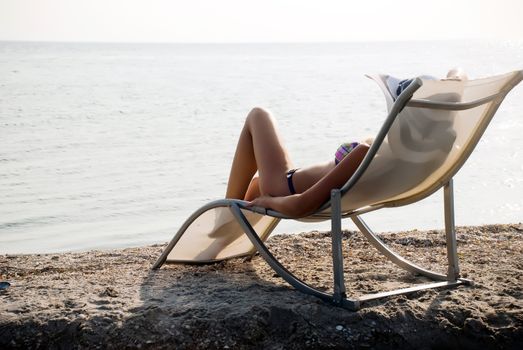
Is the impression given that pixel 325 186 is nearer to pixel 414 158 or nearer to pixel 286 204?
pixel 286 204

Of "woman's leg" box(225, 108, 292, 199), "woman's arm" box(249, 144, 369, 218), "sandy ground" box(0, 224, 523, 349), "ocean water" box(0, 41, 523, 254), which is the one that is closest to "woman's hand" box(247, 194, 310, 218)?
"woman's arm" box(249, 144, 369, 218)

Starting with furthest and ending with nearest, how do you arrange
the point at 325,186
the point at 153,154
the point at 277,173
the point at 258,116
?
the point at 153,154, the point at 258,116, the point at 277,173, the point at 325,186

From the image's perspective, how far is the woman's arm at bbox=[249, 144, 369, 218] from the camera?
3.80 m

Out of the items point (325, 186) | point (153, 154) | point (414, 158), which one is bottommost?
point (153, 154)

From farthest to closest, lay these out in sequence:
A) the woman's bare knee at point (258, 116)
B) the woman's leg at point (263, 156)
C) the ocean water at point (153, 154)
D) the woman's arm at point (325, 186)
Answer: the ocean water at point (153, 154) → the woman's bare knee at point (258, 116) → the woman's leg at point (263, 156) → the woman's arm at point (325, 186)

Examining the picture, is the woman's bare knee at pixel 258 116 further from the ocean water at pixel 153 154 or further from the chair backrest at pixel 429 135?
the ocean water at pixel 153 154

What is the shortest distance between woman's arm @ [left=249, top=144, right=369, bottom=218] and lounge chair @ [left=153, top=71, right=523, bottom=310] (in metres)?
0.06

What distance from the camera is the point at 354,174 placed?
3641mm

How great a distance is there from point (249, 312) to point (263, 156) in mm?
977

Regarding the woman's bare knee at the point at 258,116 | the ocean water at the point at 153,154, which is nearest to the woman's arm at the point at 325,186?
the woman's bare knee at the point at 258,116

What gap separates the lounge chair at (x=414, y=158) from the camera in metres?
3.54

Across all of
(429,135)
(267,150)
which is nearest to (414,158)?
(429,135)

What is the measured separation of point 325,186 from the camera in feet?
12.5

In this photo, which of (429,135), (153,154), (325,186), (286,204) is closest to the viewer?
(429,135)
